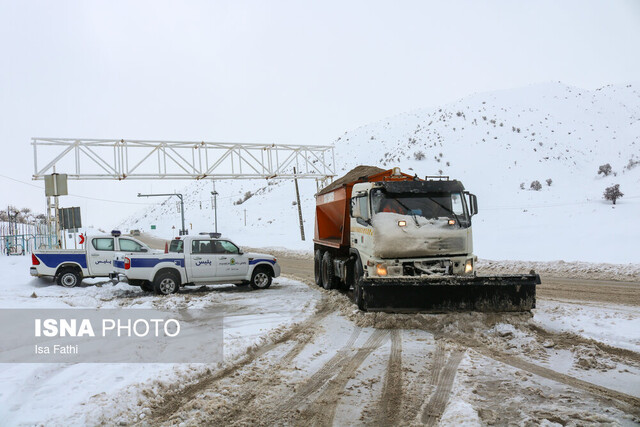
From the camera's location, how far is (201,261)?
1356cm

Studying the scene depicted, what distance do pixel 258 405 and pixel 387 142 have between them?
7333 cm

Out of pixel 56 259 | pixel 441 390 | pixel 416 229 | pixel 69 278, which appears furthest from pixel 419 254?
pixel 56 259

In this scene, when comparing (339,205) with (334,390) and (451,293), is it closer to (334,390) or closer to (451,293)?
(451,293)

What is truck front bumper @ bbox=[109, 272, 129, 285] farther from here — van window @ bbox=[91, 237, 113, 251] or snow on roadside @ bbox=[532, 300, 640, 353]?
snow on roadside @ bbox=[532, 300, 640, 353]

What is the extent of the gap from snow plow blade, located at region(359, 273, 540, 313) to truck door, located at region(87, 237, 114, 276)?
1093 cm

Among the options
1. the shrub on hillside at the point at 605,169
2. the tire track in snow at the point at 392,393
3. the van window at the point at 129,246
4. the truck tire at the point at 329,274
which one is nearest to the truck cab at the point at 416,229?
the tire track in snow at the point at 392,393

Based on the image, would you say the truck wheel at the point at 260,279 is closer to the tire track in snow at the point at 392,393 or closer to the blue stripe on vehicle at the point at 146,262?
the blue stripe on vehicle at the point at 146,262

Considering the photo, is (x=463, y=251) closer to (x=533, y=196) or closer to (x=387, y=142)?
(x=533, y=196)

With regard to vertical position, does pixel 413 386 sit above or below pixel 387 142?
below

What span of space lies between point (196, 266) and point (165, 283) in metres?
1.00

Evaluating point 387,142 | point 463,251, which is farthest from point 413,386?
point 387,142

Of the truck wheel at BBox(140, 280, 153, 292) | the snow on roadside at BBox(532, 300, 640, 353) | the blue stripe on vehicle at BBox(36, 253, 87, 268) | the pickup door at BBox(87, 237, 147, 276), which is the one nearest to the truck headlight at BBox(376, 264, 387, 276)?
the snow on roadside at BBox(532, 300, 640, 353)

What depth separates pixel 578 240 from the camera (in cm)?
2175

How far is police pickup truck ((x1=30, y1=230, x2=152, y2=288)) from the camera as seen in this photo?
1498cm
